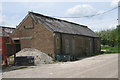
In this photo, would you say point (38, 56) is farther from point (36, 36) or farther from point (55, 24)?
point (55, 24)

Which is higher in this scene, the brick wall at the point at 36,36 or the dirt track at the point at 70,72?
the brick wall at the point at 36,36

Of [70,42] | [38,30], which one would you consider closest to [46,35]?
[38,30]

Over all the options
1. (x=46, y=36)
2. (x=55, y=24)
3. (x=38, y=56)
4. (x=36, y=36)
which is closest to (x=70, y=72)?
(x=38, y=56)

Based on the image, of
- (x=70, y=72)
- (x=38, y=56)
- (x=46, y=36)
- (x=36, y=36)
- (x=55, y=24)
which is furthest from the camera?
(x=55, y=24)

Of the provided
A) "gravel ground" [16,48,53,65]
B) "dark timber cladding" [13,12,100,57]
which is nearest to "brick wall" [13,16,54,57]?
"dark timber cladding" [13,12,100,57]

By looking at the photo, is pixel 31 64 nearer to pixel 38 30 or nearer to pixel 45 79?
pixel 38 30

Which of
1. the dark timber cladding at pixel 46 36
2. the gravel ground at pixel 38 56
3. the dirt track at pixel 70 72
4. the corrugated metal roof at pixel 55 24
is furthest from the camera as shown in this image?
the corrugated metal roof at pixel 55 24

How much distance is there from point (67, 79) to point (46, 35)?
44.2ft

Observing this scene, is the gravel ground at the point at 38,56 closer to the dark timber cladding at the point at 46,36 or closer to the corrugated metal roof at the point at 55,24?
the dark timber cladding at the point at 46,36

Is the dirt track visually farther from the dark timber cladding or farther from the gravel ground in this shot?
the dark timber cladding

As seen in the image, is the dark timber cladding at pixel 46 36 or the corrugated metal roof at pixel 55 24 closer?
the dark timber cladding at pixel 46 36

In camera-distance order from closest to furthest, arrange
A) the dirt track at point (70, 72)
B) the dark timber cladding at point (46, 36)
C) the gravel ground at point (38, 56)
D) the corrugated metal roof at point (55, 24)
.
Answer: the dirt track at point (70, 72)
the gravel ground at point (38, 56)
the dark timber cladding at point (46, 36)
the corrugated metal roof at point (55, 24)

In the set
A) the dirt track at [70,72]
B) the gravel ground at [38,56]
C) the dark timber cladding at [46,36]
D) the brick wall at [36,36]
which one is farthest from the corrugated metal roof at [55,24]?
the dirt track at [70,72]

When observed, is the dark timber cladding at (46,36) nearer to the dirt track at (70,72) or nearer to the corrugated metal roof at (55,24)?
the corrugated metal roof at (55,24)
